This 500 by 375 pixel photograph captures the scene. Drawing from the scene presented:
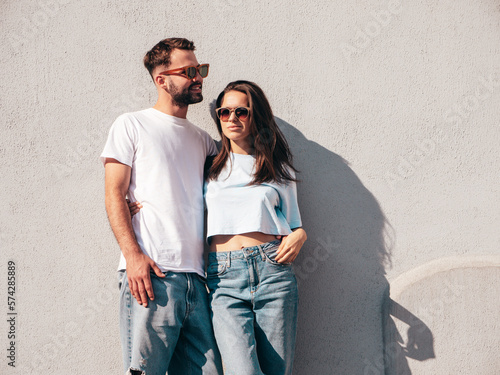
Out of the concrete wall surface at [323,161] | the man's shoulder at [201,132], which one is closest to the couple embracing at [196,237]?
the man's shoulder at [201,132]

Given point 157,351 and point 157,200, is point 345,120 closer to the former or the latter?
point 157,200

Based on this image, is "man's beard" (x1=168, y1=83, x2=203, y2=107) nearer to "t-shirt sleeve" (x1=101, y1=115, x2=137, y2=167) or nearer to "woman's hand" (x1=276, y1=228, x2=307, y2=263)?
"t-shirt sleeve" (x1=101, y1=115, x2=137, y2=167)

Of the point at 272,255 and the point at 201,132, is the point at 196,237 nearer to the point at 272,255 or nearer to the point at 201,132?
the point at 272,255

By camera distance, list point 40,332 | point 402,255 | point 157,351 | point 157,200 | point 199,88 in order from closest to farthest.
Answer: point 157,351 < point 157,200 < point 199,88 < point 40,332 < point 402,255

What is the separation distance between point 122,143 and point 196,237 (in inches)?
30.1

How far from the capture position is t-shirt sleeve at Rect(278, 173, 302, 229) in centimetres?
286

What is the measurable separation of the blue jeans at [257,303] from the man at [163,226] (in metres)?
0.14

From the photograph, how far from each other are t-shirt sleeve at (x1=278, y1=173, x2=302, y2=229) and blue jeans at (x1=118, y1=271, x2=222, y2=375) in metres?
0.72

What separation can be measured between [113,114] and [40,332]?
1749 millimetres

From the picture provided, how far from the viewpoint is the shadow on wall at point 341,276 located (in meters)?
3.30

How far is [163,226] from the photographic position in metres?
2.62

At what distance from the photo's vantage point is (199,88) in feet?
9.52

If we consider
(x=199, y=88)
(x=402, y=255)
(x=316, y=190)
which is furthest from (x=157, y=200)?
(x=402, y=255)

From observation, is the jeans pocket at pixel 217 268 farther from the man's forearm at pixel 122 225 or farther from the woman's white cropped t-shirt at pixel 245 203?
the man's forearm at pixel 122 225
